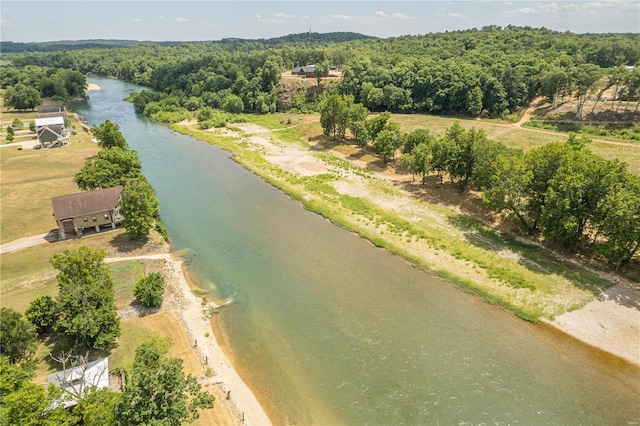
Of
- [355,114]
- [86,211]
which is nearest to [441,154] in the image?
[355,114]

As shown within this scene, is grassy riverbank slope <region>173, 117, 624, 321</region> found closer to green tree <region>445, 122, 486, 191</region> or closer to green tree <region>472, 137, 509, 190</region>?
green tree <region>472, 137, 509, 190</region>

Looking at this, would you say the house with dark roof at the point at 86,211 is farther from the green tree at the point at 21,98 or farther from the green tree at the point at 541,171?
the green tree at the point at 21,98

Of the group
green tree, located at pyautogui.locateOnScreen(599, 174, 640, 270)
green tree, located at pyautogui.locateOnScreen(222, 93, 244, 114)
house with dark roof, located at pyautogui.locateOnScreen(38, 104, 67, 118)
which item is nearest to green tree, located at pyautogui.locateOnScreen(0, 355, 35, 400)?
green tree, located at pyautogui.locateOnScreen(599, 174, 640, 270)

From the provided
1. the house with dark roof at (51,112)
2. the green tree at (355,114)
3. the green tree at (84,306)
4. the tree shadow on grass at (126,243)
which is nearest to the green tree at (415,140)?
the green tree at (355,114)

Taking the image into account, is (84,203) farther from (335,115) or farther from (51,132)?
(335,115)

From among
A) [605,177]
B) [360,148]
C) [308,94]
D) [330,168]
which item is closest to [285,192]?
[330,168]

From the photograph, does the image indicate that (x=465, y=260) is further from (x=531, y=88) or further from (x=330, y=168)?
(x=531, y=88)
